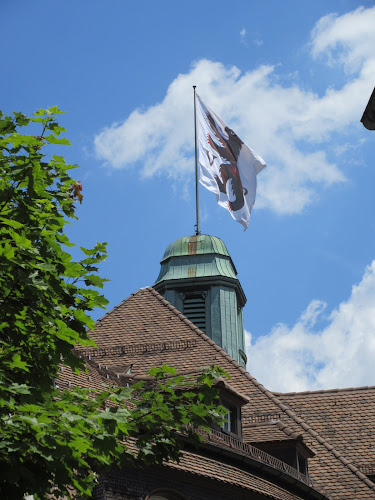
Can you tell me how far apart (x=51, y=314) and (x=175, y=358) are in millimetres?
15333

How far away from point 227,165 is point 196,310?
6.97m

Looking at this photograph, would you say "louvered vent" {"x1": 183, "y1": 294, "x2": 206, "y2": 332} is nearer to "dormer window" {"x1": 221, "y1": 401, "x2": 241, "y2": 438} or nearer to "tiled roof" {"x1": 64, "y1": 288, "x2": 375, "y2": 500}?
→ "tiled roof" {"x1": 64, "y1": 288, "x2": 375, "y2": 500}

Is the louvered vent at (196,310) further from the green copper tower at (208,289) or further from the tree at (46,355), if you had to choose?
the tree at (46,355)

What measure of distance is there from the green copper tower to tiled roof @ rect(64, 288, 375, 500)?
6238 millimetres

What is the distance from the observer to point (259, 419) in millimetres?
24609

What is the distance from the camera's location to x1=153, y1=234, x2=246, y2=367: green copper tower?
35969 millimetres

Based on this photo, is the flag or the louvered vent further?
the flag

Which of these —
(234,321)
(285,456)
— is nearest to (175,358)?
(285,456)


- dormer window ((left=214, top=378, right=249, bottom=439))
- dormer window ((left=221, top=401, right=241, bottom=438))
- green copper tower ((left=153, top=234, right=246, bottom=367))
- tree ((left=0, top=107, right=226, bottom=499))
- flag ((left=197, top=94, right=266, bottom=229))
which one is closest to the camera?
tree ((left=0, top=107, right=226, bottom=499))

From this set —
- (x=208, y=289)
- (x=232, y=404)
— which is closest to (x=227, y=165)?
(x=208, y=289)

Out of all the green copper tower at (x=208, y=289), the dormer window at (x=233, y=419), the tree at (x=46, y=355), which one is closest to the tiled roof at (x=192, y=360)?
the dormer window at (x=233, y=419)

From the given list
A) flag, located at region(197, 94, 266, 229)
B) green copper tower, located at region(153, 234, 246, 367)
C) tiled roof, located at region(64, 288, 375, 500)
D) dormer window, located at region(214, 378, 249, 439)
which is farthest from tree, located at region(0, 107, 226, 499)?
flag, located at region(197, 94, 266, 229)

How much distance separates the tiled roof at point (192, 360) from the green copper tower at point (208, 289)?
624cm

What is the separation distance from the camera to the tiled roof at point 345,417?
26.8 m
